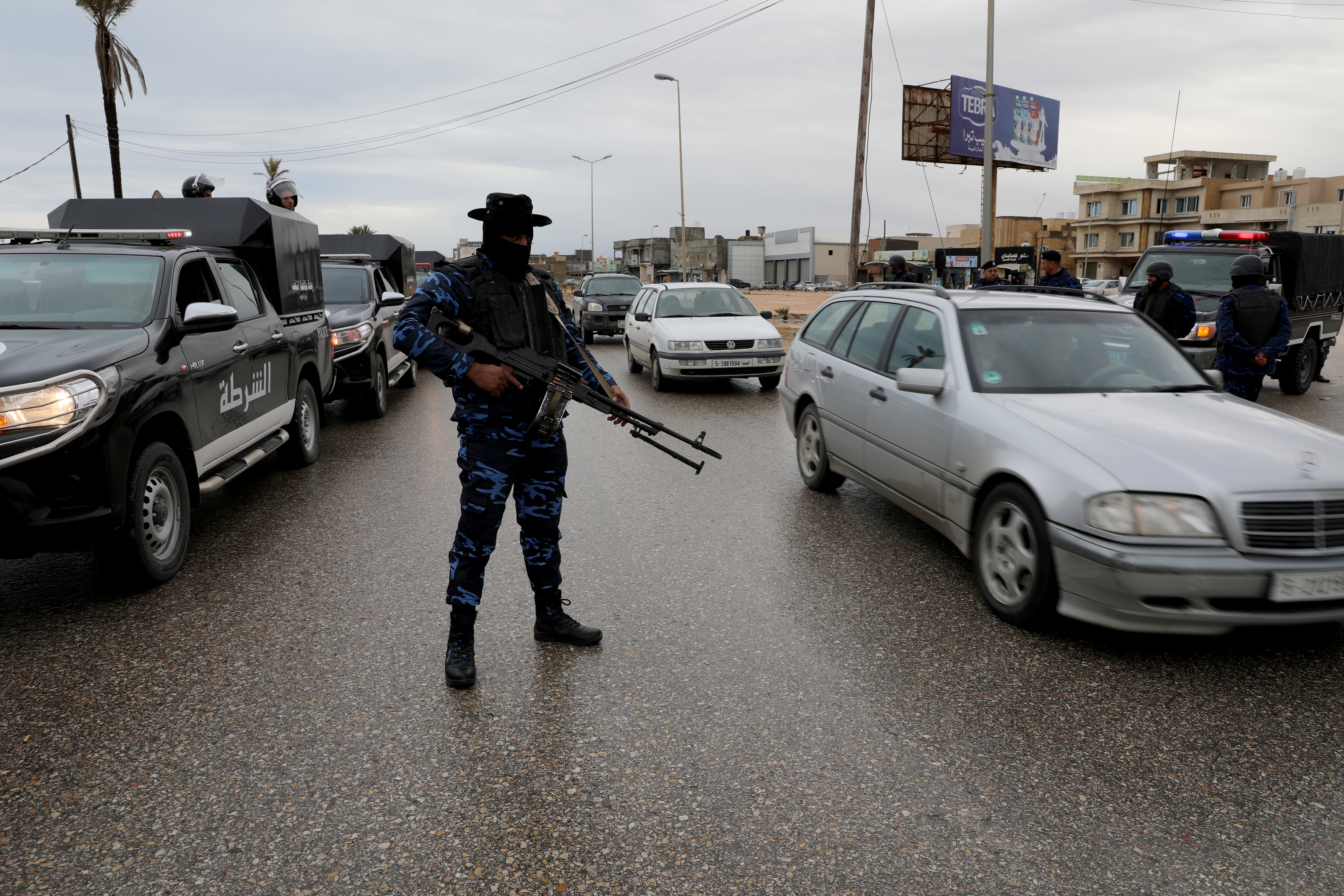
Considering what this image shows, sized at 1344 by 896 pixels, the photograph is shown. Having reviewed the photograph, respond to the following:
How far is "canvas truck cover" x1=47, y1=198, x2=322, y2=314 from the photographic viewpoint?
24.8 feet

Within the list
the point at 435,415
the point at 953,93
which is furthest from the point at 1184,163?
the point at 435,415

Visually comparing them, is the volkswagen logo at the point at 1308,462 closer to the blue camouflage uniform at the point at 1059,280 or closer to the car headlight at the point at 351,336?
the blue camouflage uniform at the point at 1059,280

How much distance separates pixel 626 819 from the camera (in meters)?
2.74

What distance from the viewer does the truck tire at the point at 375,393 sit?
10844mm

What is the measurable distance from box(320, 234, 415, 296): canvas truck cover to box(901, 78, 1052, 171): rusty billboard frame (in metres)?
30.9

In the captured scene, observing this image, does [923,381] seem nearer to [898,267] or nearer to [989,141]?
[898,267]

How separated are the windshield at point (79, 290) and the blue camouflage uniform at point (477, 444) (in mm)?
2499

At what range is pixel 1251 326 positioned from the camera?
7.79 meters

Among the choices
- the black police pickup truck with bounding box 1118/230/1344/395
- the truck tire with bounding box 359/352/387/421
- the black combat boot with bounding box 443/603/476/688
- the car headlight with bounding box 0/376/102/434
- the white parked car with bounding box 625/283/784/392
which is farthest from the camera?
the white parked car with bounding box 625/283/784/392

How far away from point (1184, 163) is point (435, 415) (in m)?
92.3

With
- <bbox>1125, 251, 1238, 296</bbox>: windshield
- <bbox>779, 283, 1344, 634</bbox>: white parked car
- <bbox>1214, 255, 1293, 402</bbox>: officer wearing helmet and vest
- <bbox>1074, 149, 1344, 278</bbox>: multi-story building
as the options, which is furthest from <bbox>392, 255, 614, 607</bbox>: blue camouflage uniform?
<bbox>1074, 149, 1344, 278</bbox>: multi-story building

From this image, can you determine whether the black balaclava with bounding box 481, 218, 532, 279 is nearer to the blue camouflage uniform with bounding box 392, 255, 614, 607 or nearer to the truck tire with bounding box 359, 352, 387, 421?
the blue camouflage uniform with bounding box 392, 255, 614, 607

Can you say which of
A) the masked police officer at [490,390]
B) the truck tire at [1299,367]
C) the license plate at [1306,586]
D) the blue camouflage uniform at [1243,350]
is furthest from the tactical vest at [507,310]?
the truck tire at [1299,367]

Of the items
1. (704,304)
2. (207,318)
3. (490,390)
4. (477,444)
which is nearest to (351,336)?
(207,318)
